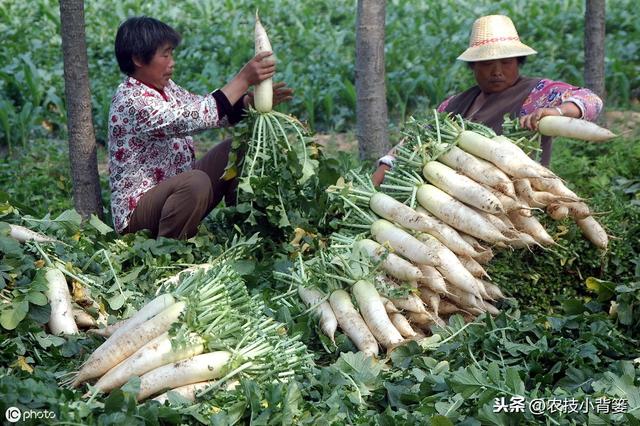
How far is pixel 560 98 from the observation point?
482cm

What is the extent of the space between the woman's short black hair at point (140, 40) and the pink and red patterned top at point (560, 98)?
1830 mm

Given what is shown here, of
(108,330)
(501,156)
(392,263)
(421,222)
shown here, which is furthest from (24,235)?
(501,156)

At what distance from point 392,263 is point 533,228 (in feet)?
2.21

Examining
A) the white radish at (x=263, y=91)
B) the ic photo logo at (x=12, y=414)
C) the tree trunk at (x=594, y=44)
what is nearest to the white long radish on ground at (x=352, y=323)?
the white radish at (x=263, y=91)

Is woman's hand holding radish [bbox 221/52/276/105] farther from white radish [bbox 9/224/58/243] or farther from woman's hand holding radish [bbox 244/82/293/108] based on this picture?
white radish [bbox 9/224/58/243]

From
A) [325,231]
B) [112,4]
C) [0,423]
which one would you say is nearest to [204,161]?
[325,231]

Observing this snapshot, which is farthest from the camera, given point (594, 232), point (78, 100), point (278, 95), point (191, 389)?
point (78, 100)

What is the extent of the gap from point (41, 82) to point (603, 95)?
442 cm

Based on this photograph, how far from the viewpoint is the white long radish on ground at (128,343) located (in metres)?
3.55

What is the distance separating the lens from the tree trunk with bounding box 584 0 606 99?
23.1 ft

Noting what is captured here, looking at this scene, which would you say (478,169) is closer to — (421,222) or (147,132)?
(421,222)

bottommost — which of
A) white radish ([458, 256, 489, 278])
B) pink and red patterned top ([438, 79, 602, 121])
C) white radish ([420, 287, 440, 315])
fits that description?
white radish ([420, 287, 440, 315])

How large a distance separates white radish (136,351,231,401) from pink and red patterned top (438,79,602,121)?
2221 mm

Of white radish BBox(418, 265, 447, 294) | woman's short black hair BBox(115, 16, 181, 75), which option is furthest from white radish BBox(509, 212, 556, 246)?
woman's short black hair BBox(115, 16, 181, 75)
